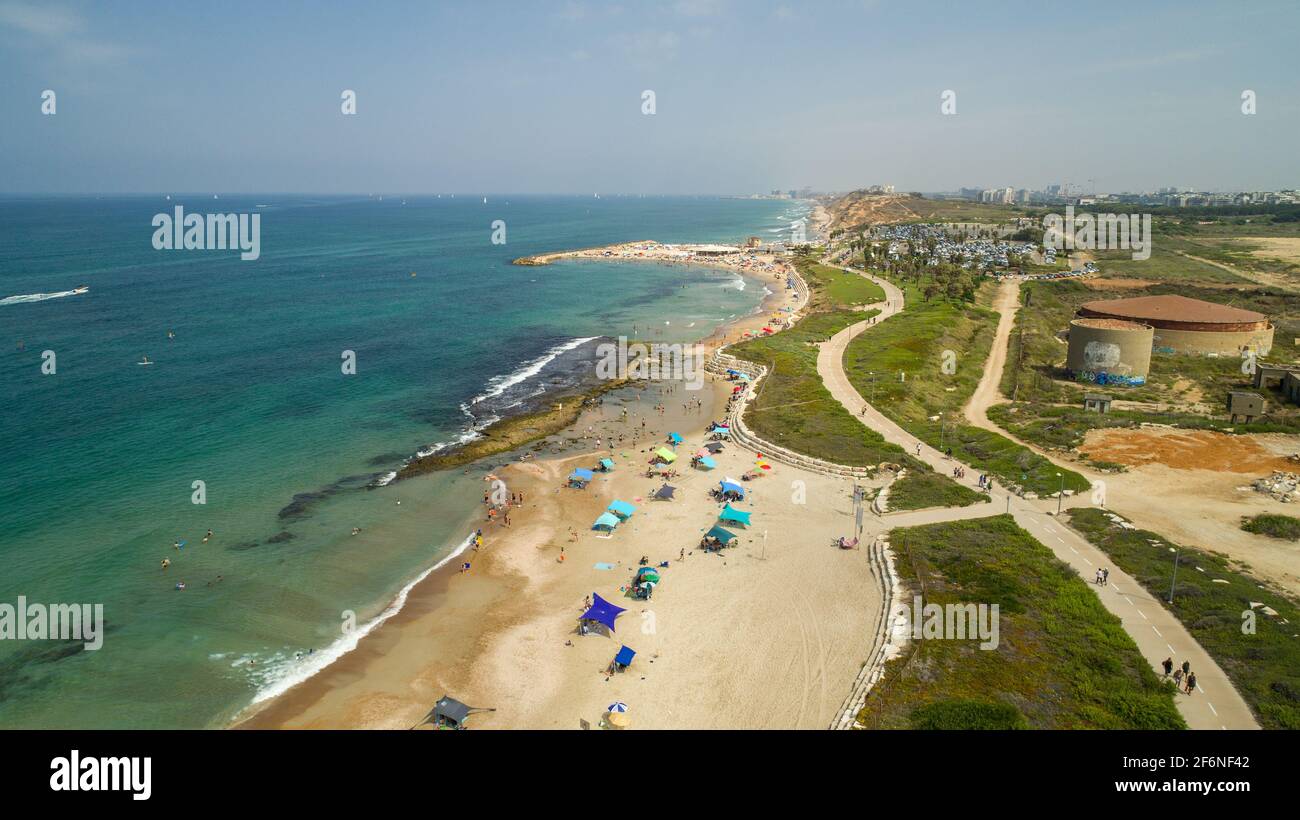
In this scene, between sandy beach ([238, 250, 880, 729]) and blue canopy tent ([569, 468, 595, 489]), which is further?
blue canopy tent ([569, 468, 595, 489])

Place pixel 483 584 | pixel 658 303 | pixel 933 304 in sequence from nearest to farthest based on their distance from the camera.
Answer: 1. pixel 483 584
2. pixel 933 304
3. pixel 658 303

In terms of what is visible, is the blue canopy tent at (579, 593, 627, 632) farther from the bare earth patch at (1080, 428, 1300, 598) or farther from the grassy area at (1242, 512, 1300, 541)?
the grassy area at (1242, 512, 1300, 541)

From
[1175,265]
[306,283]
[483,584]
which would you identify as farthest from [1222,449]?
[306,283]

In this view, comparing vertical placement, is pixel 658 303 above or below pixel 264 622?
above

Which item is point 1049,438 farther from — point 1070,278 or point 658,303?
point 1070,278

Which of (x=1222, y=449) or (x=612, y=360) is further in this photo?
(x=612, y=360)
